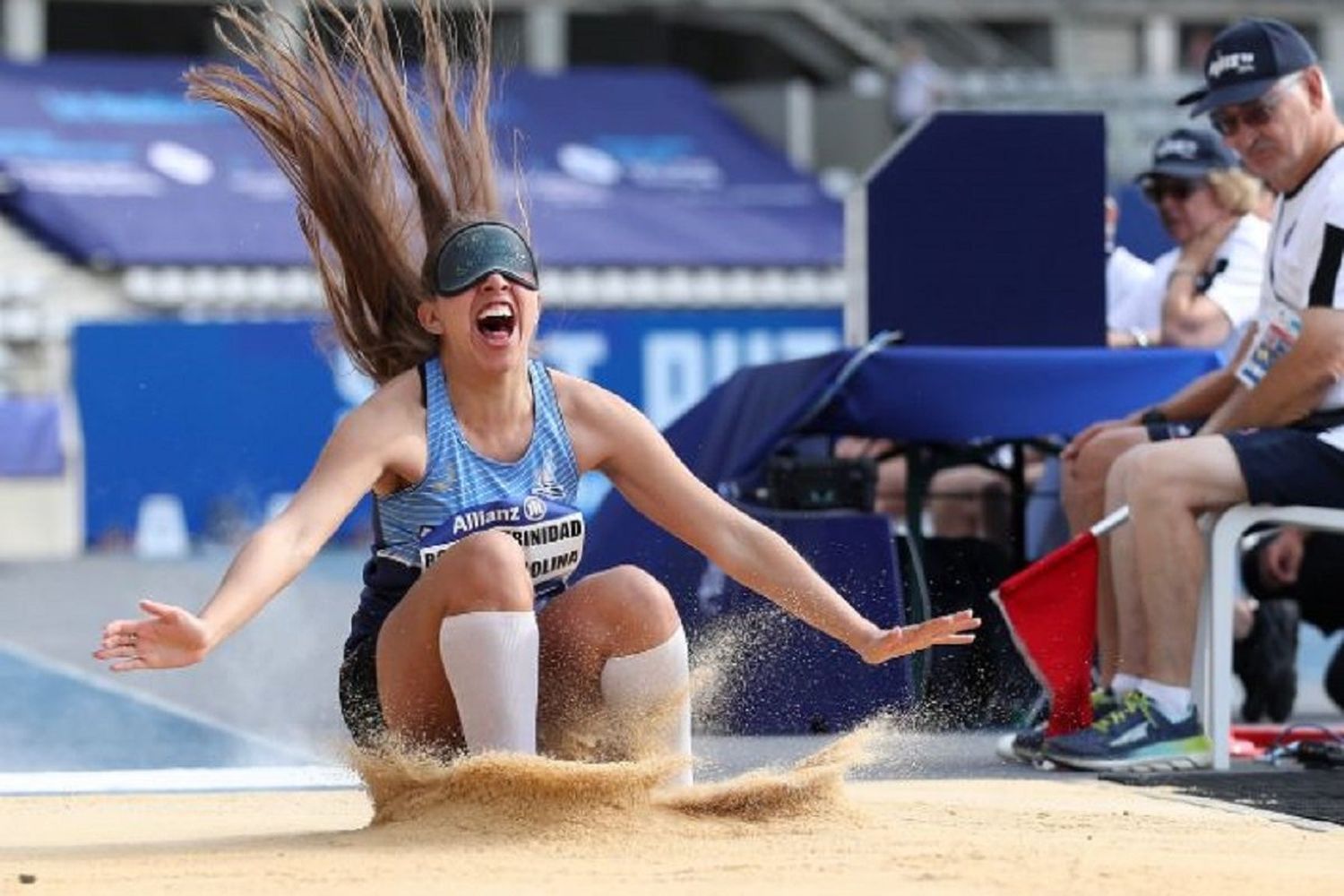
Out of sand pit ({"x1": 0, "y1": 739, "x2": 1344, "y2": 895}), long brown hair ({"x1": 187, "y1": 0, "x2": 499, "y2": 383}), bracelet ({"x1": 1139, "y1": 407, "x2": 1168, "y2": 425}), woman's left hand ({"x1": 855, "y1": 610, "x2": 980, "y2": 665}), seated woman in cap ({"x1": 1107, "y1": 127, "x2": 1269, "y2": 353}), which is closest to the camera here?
sand pit ({"x1": 0, "y1": 739, "x2": 1344, "y2": 895})

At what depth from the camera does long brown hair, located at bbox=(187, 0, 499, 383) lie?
607cm

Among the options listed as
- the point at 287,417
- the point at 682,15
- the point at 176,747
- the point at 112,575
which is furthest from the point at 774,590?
the point at 682,15

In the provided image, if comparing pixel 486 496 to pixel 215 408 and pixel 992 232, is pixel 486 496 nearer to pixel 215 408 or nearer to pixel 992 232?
pixel 992 232

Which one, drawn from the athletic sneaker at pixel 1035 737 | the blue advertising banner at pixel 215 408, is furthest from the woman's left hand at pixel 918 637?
the blue advertising banner at pixel 215 408

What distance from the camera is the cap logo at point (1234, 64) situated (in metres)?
7.41

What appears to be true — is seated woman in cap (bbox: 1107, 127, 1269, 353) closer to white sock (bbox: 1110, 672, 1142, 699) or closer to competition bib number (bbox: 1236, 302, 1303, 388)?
competition bib number (bbox: 1236, 302, 1303, 388)

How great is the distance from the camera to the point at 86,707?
9.67m

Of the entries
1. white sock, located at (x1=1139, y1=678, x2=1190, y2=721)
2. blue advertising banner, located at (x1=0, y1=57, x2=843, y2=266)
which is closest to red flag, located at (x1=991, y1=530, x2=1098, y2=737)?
white sock, located at (x1=1139, y1=678, x2=1190, y2=721)

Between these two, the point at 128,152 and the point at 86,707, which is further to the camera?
the point at 128,152

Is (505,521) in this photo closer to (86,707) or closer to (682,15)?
(86,707)

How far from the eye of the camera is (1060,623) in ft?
24.1

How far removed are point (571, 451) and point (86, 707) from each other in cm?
444

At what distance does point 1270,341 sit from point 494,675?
305 cm

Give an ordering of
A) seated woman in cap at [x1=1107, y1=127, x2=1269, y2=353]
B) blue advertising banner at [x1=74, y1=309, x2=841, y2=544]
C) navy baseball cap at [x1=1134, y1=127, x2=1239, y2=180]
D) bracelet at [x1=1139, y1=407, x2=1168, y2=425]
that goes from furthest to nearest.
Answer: blue advertising banner at [x1=74, y1=309, x2=841, y2=544], navy baseball cap at [x1=1134, y1=127, x2=1239, y2=180], seated woman in cap at [x1=1107, y1=127, x2=1269, y2=353], bracelet at [x1=1139, y1=407, x2=1168, y2=425]
